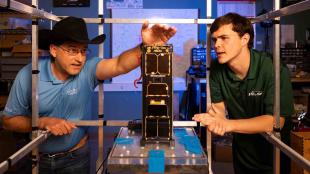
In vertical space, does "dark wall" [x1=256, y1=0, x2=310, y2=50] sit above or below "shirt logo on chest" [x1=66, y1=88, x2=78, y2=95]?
above

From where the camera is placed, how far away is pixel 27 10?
168cm

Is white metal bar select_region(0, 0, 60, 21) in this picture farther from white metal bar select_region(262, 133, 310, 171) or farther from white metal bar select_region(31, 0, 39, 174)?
white metal bar select_region(262, 133, 310, 171)

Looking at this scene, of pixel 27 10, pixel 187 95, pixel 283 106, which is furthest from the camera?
pixel 187 95

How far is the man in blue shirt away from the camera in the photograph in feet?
6.64

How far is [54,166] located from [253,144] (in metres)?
1.18

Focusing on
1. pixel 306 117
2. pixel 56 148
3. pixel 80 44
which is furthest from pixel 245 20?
pixel 306 117

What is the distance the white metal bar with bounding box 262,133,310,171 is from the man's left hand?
0.72 meters

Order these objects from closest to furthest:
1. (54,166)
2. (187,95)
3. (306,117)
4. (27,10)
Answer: (27,10)
(54,166)
(306,117)
(187,95)

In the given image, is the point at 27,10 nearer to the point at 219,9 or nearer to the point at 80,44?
the point at 80,44

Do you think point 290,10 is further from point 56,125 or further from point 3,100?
point 3,100

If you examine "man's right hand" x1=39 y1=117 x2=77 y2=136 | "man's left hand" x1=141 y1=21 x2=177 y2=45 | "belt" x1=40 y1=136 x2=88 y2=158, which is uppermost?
"man's left hand" x1=141 y1=21 x2=177 y2=45

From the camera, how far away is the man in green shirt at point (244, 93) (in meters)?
1.91

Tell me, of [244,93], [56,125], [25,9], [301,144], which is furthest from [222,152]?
[25,9]

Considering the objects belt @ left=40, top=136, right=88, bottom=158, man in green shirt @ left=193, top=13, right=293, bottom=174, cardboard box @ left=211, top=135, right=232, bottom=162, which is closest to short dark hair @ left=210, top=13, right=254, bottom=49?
man in green shirt @ left=193, top=13, right=293, bottom=174
